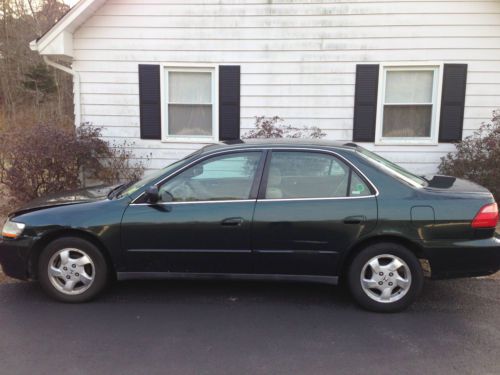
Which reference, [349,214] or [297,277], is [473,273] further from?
[297,277]

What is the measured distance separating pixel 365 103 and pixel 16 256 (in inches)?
241

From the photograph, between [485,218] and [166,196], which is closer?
[485,218]

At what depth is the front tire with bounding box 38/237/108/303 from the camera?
4.09 m

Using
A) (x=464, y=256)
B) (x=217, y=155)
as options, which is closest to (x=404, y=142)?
(x=464, y=256)

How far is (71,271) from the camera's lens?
4.12 meters

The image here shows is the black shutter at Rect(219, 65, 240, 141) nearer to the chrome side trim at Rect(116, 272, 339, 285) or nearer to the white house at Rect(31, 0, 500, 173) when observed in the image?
the white house at Rect(31, 0, 500, 173)

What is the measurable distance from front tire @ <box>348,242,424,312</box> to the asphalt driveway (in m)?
0.12

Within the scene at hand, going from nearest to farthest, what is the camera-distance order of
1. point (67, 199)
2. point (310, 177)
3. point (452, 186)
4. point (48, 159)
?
1. point (310, 177)
2. point (452, 186)
3. point (67, 199)
4. point (48, 159)

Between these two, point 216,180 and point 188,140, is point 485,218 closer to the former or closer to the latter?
point 216,180

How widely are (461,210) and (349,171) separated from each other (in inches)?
39.1

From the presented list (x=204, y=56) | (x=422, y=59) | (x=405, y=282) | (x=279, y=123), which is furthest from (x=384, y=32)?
(x=405, y=282)

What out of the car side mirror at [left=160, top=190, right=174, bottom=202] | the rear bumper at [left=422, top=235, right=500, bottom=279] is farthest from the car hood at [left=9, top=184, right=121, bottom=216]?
the rear bumper at [left=422, top=235, right=500, bottom=279]

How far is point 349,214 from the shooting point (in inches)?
154

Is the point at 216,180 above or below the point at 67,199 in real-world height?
above
